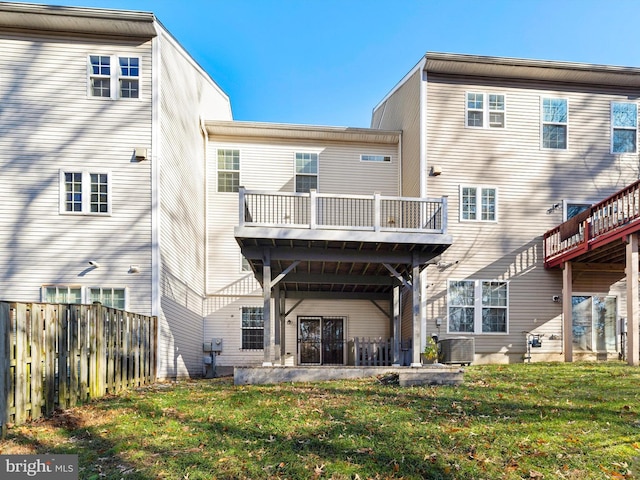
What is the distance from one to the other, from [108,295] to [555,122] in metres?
14.1

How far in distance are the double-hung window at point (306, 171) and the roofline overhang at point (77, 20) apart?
596 centimetres

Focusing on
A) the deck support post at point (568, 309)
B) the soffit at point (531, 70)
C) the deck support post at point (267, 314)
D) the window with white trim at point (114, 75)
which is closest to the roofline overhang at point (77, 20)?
the window with white trim at point (114, 75)

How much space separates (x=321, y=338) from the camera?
15.3 metres

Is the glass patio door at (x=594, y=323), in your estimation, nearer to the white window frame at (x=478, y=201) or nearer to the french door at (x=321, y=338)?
the white window frame at (x=478, y=201)

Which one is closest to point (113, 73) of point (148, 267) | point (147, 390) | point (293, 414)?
point (148, 267)

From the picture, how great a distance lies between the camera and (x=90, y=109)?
37.9 feet

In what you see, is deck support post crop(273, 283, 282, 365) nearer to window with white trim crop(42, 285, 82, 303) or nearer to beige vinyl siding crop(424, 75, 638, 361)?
beige vinyl siding crop(424, 75, 638, 361)

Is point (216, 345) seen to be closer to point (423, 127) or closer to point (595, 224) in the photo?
point (423, 127)

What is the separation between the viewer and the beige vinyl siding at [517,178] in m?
13.6

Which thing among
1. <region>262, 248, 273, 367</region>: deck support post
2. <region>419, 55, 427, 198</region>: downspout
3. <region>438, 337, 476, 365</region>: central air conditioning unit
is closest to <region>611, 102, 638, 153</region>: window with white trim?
<region>419, 55, 427, 198</region>: downspout

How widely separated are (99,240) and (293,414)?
7.64m

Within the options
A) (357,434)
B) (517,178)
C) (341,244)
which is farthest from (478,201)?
(357,434)

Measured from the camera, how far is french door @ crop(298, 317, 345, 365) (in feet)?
50.1

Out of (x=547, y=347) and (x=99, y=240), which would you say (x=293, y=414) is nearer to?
(x=99, y=240)
